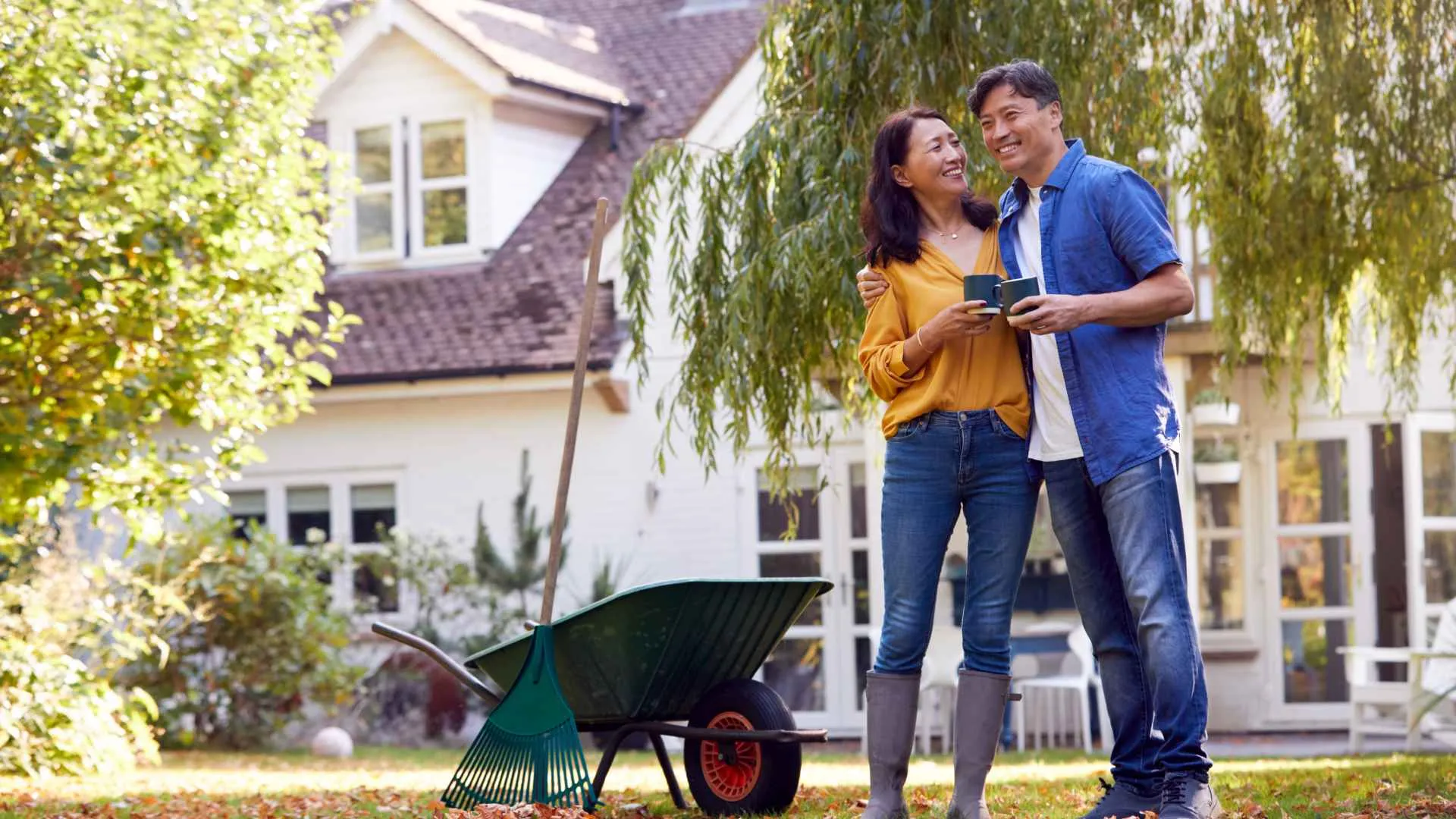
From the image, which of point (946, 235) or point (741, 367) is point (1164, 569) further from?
point (741, 367)

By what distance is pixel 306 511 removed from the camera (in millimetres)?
15781

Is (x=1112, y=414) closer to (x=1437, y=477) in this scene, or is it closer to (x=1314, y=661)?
(x=1437, y=477)

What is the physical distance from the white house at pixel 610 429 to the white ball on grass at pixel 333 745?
7.66ft

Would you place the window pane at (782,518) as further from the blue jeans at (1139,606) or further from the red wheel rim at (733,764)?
the blue jeans at (1139,606)

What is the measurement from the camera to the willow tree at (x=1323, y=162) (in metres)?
7.60

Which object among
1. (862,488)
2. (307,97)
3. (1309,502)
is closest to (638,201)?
(307,97)

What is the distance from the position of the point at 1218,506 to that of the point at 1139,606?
34.1 feet

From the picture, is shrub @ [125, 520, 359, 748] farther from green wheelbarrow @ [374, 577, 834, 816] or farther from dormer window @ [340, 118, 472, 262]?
green wheelbarrow @ [374, 577, 834, 816]

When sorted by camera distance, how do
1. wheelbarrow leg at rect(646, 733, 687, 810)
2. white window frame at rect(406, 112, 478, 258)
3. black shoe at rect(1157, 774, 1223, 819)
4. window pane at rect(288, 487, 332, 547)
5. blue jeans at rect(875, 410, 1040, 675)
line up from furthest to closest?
window pane at rect(288, 487, 332, 547) → white window frame at rect(406, 112, 478, 258) → wheelbarrow leg at rect(646, 733, 687, 810) → blue jeans at rect(875, 410, 1040, 675) → black shoe at rect(1157, 774, 1223, 819)

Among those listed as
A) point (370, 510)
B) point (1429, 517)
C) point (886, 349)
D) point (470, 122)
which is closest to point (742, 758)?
point (886, 349)

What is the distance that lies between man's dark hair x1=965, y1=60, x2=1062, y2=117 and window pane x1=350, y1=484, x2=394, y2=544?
1180cm

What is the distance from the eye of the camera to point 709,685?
18.3ft

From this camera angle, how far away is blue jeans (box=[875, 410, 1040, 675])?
435 cm

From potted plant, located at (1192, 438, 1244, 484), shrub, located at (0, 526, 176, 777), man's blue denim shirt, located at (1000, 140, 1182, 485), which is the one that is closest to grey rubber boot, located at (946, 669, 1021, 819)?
man's blue denim shirt, located at (1000, 140, 1182, 485)
